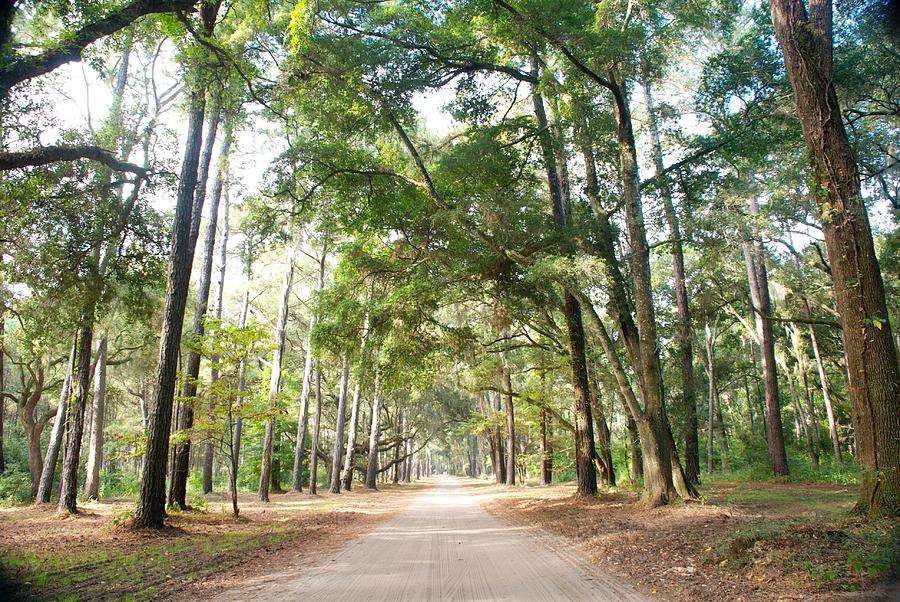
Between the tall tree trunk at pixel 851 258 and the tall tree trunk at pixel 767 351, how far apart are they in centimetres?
1124

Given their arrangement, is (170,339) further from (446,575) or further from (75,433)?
(446,575)

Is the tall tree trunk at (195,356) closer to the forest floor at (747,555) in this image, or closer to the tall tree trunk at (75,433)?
the tall tree trunk at (75,433)

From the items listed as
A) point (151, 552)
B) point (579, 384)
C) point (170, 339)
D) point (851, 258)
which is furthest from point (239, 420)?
point (851, 258)

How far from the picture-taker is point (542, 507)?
1334 cm

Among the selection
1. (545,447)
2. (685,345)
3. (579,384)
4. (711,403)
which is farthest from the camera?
(545,447)

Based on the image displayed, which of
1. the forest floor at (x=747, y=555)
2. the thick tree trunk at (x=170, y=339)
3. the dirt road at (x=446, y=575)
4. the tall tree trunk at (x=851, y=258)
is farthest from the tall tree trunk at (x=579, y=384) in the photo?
the thick tree trunk at (x=170, y=339)

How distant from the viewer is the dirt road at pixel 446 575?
4637mm

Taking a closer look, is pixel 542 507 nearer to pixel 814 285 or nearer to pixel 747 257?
pixel 747 257

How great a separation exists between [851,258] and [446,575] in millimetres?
6368

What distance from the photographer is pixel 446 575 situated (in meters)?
5.55

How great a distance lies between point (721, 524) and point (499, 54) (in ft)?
35.8

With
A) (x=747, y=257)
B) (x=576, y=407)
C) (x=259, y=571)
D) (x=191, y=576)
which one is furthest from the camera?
(x=747, y=257)

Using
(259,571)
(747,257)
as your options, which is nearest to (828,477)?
(747,257)

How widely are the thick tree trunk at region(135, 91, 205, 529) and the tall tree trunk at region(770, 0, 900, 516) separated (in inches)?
403
